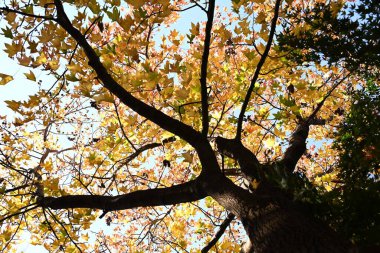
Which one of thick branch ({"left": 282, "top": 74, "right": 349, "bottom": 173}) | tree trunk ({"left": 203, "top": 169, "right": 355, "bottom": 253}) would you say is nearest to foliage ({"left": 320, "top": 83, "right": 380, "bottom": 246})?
tree trunk ({"left": 203, "top": 169, "right": 355, "bottom": 253})

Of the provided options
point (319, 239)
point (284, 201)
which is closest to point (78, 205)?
point (284, 201)

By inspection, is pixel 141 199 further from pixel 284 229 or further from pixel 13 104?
pixel 13 104

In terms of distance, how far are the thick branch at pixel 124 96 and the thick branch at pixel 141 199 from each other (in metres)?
0.41

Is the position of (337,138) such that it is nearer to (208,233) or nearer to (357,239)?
(357,239)

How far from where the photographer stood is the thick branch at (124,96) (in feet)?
7.74

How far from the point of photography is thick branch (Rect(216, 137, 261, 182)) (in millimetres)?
2648

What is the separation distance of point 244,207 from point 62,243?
273 cm

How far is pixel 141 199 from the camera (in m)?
2.66

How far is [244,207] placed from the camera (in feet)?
6.95

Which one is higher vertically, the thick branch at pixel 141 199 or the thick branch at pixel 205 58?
the thick branch at pixel 205 58

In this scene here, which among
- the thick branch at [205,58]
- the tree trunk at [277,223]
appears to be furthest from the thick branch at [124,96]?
the tree trunk at [277,223]

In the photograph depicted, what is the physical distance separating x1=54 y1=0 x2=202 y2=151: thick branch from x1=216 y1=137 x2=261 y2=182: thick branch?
1.52ft

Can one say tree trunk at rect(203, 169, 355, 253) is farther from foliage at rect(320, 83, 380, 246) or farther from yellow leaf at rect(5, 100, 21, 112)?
yellow leaf at rect(5, 100, 21, 112)

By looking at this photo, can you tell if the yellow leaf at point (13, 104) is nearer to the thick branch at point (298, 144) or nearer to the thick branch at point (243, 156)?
the thick branch at point (243, 156)
